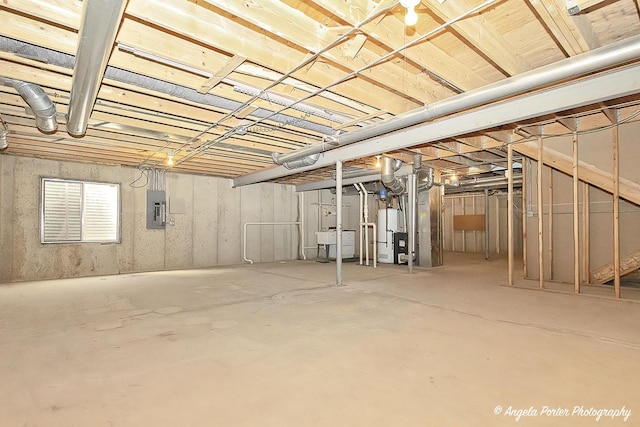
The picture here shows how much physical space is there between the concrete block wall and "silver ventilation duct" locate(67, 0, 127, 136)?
382 centimetres

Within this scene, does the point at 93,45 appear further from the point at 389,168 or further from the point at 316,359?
the point at 389,168

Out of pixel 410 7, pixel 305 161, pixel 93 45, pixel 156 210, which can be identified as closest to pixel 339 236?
pixel 305 161

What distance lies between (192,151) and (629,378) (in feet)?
17.5

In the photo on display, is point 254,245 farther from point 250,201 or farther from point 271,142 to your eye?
point 271,142

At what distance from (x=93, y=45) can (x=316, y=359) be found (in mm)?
2253

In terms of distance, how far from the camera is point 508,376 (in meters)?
1.81

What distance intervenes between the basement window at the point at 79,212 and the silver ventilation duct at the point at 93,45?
3.83 meters

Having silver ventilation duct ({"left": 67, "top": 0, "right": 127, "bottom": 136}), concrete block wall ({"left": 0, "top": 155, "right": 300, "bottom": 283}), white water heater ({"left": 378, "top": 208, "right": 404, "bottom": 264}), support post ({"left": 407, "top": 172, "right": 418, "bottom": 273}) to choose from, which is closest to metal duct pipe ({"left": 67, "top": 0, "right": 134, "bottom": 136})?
silver ventilation duct ({"left": 67, "top": 0, "right": 127, "bottom": 136})

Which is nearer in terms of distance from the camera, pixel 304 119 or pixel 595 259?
pixel 304 119

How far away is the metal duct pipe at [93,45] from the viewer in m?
1.50

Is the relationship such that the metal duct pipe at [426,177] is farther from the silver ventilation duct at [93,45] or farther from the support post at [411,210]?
the silver ventilation duct at [93,45]

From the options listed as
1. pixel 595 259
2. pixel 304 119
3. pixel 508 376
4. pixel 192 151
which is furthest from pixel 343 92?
pixel 595 259

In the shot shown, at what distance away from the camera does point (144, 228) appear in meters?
6.53

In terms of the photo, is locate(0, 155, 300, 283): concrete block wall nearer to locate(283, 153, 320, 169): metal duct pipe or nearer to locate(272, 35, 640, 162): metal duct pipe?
locate(283, 153, 320, 169): metal duct pipe
